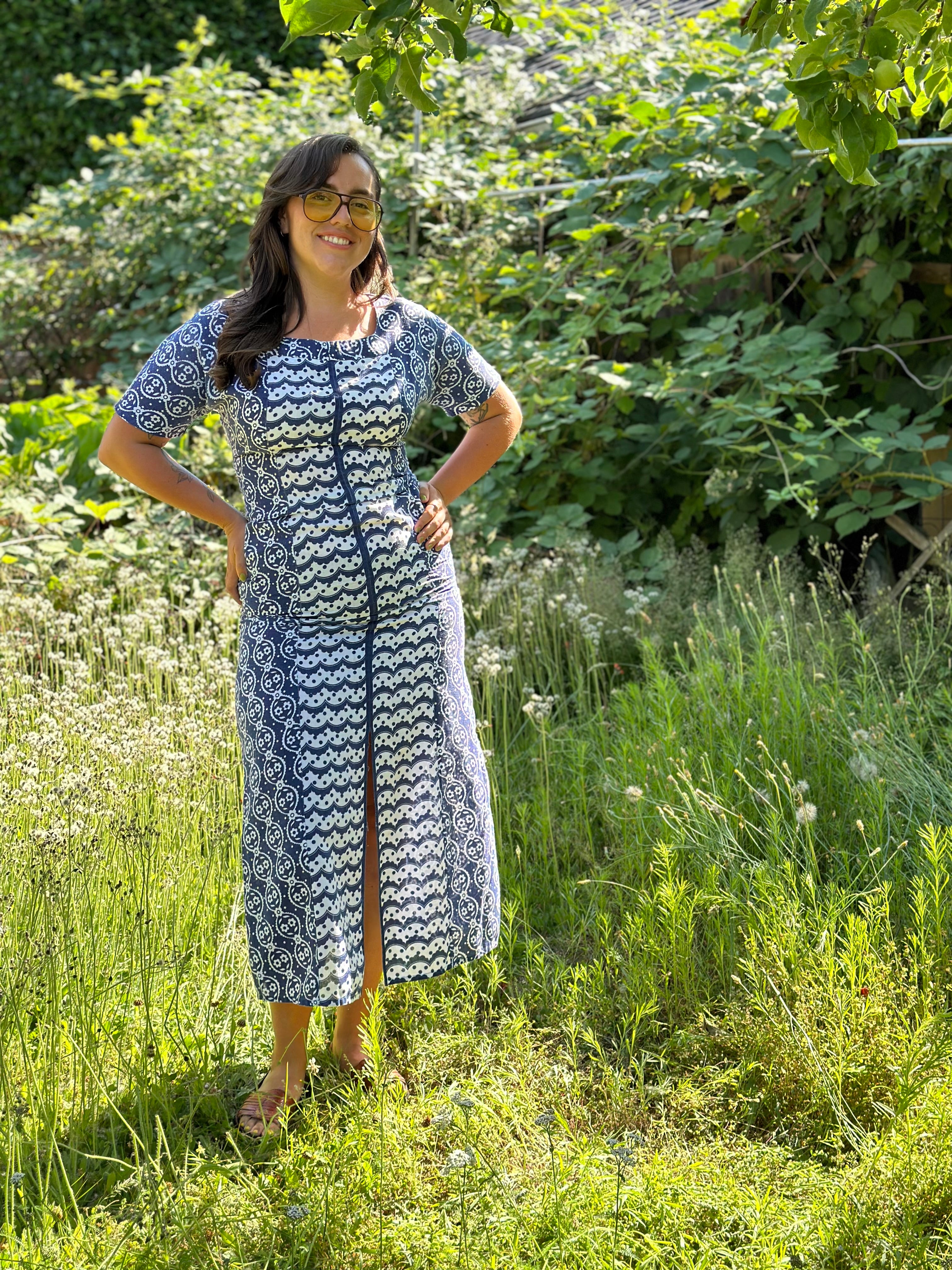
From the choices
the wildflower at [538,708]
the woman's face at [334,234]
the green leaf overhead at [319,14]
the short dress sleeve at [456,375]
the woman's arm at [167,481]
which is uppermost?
the green leaf overhead at [319,14]

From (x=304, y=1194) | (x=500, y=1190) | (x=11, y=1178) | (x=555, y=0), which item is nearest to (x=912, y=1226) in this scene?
(x=500, y=1190)

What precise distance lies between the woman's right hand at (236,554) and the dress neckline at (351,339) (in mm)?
377

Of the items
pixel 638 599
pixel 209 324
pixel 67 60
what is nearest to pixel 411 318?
pixel 209 324

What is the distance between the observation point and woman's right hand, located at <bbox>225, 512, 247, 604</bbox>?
7.92 feet

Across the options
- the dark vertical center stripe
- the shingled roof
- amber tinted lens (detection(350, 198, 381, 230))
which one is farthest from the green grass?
the shingled roof

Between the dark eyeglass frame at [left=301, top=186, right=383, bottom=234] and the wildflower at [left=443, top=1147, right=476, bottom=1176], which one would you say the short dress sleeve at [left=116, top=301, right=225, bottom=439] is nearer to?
the dark eyeglass frame at [left=301, top=186, right=383, bottom=234]

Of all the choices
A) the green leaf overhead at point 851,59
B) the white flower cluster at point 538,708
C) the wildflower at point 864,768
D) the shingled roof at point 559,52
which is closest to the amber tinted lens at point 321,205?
the green leaf overhead at point 851,59

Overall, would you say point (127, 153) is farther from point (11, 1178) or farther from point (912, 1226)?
point (912, 1226)

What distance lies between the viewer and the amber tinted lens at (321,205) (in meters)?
2.31

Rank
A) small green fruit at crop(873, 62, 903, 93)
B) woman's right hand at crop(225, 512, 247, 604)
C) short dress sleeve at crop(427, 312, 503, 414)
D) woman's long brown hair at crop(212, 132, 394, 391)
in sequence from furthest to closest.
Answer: short dress sleeve at crop(427, 312, 503, 414)
woman's right hand at crop(225, 512, 247, 604)
woman's long brown hair at crop(212, 132, 394, 391)
small green fruit at crop(873, 62, 903, 93)

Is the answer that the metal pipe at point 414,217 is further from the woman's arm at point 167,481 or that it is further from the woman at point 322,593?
the woman's arm at point 167,481

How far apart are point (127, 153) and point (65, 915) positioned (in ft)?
21.3

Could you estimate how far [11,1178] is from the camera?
199 cm

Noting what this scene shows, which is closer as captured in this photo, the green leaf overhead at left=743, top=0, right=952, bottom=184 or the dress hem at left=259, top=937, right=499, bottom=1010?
the green leaf overhead at left=743, top=0, right=952, bottom=184
